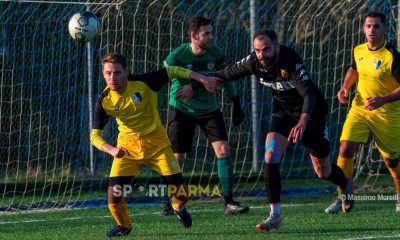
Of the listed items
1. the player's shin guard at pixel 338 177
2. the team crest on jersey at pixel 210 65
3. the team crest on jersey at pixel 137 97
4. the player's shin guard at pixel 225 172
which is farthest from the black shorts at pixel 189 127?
the team crest on jersey at pixel 137 97

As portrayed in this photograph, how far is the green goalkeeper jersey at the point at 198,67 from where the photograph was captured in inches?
391

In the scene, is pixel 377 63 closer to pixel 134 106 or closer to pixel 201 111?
pixel 201 111

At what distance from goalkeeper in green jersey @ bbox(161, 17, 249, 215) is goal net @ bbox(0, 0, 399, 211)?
1878 mm

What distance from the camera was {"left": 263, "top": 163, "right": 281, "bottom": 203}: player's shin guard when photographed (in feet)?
26.9

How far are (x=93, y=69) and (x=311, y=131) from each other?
15.8 ft

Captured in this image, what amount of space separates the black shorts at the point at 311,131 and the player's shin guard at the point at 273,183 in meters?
0.37

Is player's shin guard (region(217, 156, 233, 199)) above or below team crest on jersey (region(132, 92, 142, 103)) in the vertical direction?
below

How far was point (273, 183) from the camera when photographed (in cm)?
822

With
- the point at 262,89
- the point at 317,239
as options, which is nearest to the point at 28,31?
the point at 262,89

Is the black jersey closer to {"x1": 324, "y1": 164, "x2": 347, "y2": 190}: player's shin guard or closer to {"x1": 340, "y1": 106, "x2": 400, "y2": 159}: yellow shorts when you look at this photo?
{"x1": 324, "y1": 164, "x2": 347, "y2": 190}: player's shin guard
